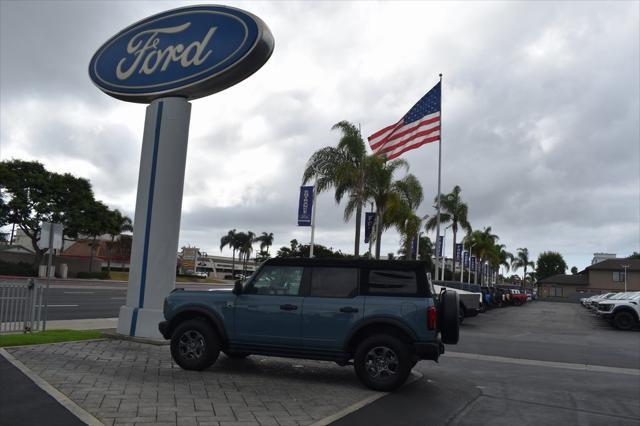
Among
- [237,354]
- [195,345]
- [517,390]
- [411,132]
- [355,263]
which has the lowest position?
[517,390]

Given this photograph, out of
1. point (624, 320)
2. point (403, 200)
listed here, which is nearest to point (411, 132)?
point (403, 200)

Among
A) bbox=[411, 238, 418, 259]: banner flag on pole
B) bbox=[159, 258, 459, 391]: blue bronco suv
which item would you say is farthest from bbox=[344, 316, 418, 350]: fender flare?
bbox=[411, 238, 418, 259]: banner flag on pole

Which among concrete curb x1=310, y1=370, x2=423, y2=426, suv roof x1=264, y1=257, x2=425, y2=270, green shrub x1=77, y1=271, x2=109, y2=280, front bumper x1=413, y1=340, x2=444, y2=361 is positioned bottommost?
concrete curb x1=310, y1=370, x2=423, y2=426

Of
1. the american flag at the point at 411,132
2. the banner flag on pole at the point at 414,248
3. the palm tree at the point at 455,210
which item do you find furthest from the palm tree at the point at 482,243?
the american flag at the point at 411,132

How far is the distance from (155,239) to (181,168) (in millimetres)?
1604

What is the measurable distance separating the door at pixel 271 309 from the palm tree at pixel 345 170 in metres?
17.8

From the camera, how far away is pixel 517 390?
8516mm

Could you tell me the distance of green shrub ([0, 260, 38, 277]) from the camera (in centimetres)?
4238

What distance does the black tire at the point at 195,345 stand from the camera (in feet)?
27.1

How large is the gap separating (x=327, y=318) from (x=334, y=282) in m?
0.55

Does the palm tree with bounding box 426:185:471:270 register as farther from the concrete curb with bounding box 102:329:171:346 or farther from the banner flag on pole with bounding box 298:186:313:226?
the concrete curb with bounding box 102:329:171:346

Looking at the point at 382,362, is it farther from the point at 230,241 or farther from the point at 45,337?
the point at 230,241

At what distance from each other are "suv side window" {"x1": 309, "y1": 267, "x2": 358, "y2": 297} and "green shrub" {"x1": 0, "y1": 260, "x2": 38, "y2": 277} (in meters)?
41.7

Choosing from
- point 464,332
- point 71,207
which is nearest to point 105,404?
point 464,332
